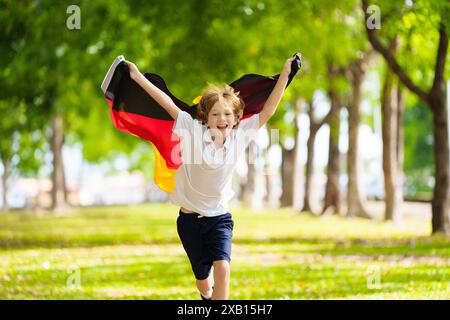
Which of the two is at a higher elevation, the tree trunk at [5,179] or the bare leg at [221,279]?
the tree trunk at [5,179]

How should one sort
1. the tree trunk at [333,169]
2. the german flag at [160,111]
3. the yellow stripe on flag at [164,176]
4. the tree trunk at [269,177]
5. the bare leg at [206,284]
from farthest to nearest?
the tree trunk at [269,177] → the tree trunk at [333,169] → the yellow stripe on flag at [164,176] → the german flag at [160,111] → the bare leg at [206,284]

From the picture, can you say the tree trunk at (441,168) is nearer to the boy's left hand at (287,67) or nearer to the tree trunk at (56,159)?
the boy's left hand at (287,67)

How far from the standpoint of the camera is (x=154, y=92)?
7.20 metres

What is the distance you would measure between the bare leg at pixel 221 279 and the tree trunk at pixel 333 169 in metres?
27.8

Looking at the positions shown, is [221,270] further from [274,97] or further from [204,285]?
[274,97]

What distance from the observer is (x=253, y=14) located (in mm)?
23328

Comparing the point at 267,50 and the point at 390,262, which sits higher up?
the point at 267,50

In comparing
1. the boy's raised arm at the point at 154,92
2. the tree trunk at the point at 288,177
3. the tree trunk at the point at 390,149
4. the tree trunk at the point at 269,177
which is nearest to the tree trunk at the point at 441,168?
the tree trunk at the point at 390,149

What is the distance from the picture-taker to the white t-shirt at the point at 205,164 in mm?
6871

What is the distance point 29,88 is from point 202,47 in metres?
5.54

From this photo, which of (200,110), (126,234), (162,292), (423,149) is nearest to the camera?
(200,110)

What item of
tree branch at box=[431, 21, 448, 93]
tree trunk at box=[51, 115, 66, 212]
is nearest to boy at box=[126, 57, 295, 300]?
tree branch at box=[431, 21, 448, 93]
